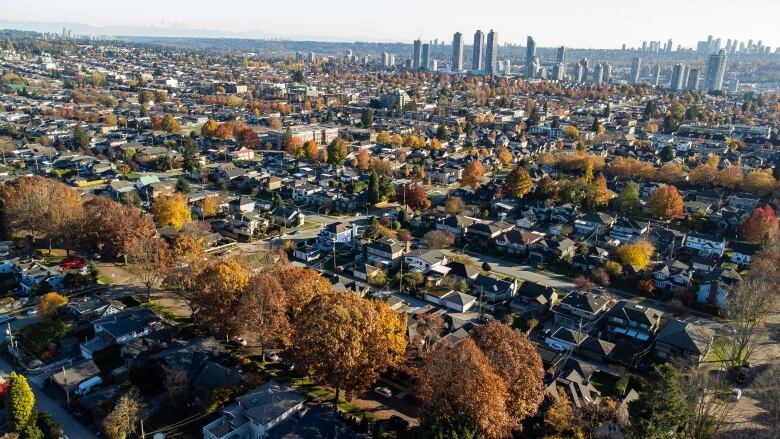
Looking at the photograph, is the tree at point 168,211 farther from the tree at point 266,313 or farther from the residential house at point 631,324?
the residential house at point 631,324

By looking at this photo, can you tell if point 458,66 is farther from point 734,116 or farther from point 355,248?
point 355,248

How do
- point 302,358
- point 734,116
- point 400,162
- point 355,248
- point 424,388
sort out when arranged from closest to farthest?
point 424,388 < point 302,358 < point 355,248 < point 400,162 < point 734,116

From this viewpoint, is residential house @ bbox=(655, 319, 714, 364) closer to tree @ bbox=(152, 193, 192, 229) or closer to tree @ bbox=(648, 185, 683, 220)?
tree @ bbox=(648, 185, 683, 220)

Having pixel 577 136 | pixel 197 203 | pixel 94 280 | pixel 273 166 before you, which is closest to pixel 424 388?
pixel 94 280

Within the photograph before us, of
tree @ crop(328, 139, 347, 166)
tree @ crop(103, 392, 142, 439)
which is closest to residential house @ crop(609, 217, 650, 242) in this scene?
tree @ crop(328, 139, 347, 166)

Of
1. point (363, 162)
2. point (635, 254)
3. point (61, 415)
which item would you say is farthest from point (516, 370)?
point (363, 162)

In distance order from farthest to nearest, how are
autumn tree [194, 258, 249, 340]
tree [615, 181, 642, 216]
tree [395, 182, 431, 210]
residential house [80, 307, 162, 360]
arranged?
tree [395, 182, 431, 210] → tree [615, 181, 642, 216] → residential house [80, 307, 162, 360] → autumn tree [194, 258, 249, 340]
